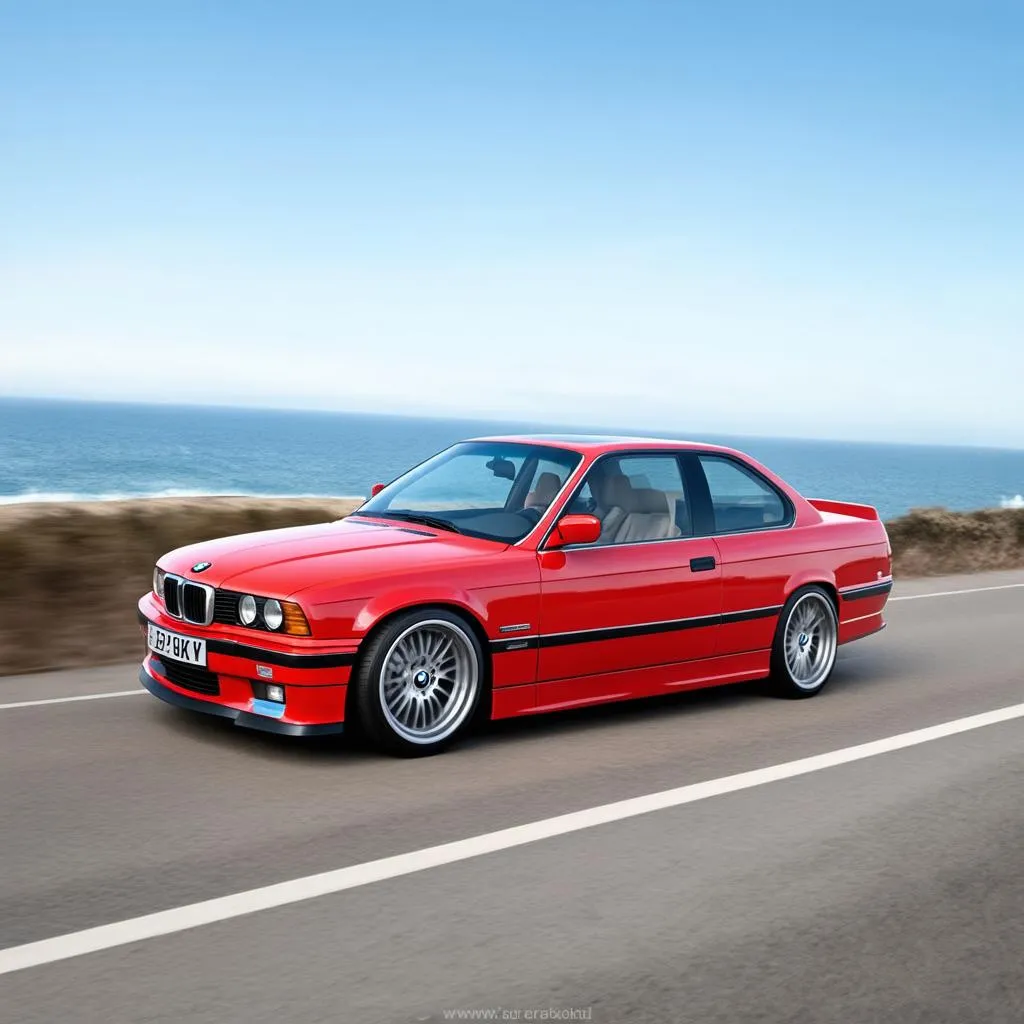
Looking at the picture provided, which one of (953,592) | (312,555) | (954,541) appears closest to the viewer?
(312,555)

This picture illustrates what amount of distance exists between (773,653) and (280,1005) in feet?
16.5

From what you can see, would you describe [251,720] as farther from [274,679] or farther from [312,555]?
[312,555]

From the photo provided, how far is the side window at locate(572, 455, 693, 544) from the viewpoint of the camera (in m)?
7.30

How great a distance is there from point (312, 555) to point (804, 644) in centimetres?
340

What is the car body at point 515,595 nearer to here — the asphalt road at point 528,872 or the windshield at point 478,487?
the windshield at point 478,487

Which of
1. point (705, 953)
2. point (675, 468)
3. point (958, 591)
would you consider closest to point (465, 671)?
point (675, 468)

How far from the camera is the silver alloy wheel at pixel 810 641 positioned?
812 cm

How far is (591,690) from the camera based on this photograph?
273 inches

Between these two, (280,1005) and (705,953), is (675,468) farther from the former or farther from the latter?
(280,1005)

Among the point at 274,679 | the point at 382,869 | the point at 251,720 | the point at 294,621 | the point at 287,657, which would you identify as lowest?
the point at 382,869

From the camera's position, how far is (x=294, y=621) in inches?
235

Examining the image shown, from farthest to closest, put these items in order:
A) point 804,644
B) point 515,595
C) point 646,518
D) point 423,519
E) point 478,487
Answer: point 804,644, point 478,487, point 646,518, point 423,519, point 515,595

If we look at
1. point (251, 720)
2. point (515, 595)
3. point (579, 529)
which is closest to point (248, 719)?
point (251, 720)

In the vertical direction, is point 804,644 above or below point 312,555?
below
